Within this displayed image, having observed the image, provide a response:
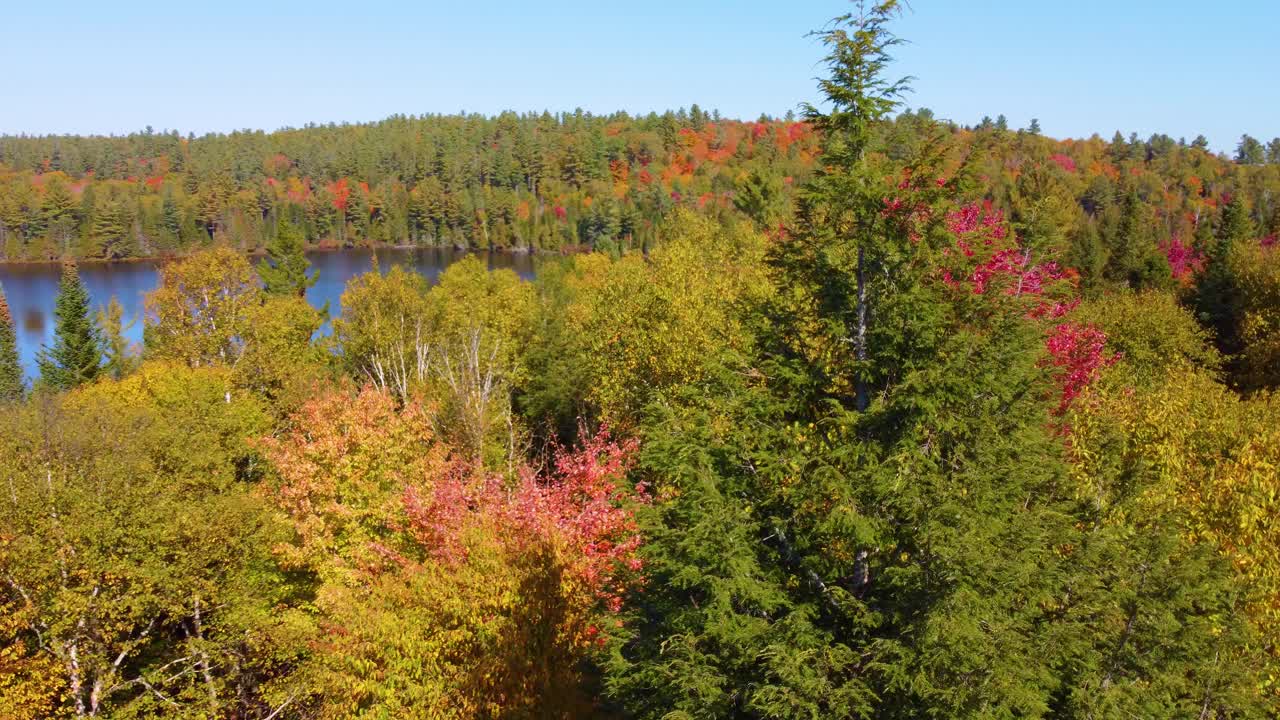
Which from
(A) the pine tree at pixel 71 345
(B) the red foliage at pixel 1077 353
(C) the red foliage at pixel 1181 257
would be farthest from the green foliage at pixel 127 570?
(C) the red foliage at pixel 1181 257

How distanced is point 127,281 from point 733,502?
387 feet

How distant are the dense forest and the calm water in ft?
131

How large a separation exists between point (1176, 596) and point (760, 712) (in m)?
6.17

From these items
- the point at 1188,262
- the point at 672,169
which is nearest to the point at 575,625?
the point at 1188,262

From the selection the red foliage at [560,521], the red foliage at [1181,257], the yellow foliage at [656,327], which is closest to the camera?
the red foliage at [560,521]

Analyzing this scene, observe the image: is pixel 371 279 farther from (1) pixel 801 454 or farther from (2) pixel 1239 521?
(2) pixel 1239 521

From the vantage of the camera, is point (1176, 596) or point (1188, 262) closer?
point (1176, 596)

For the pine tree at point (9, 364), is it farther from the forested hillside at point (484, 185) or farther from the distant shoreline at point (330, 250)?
the distant shoreline at point (330, 250)

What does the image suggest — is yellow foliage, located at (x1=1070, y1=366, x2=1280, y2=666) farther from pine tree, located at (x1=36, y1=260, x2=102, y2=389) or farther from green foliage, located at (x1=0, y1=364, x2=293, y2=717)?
pine tree, located at (x1=36, y1=260, x2=102, y2=389)

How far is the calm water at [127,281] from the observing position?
75912 millimetres

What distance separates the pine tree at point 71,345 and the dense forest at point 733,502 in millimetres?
10374

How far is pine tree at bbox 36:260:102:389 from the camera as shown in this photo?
149 feet

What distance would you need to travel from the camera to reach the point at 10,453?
19.9m

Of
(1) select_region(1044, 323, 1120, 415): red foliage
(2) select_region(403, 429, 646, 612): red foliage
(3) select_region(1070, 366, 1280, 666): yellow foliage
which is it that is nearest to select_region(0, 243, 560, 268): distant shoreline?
(1) select_region(1044, 323, 1120, 415): red foliage
